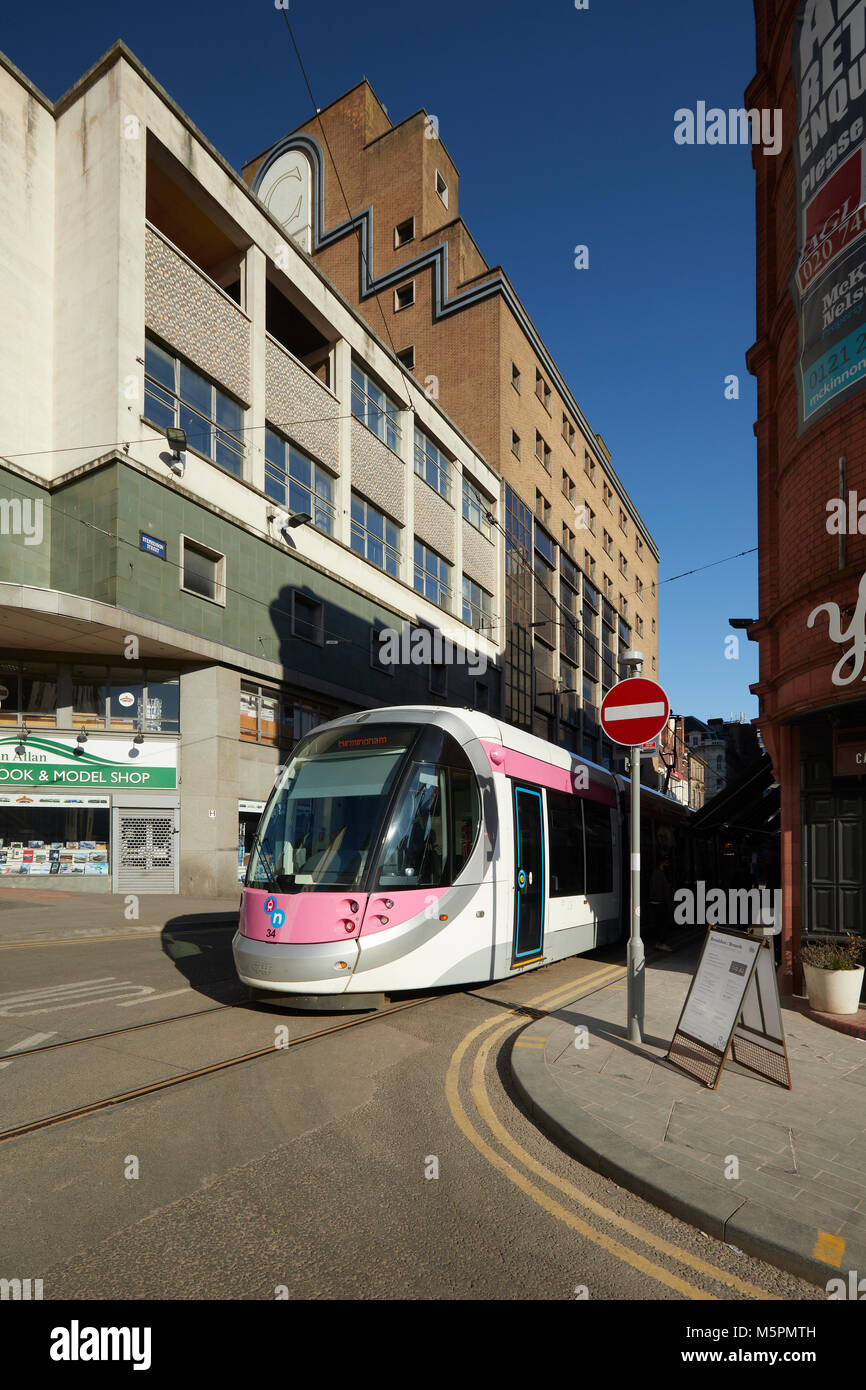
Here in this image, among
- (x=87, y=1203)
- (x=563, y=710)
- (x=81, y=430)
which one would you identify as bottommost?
(x=87, y=1203)

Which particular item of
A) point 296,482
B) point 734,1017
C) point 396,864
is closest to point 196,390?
point 296,482

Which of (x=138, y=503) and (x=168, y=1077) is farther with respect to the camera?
(x=138, y=503)

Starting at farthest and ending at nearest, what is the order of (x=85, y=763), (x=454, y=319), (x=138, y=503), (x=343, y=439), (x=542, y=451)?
(x=542, y=451) < (x=454, y=319) < (x=343, y=439) < (x=85, y=763) < (x=138, y=503)

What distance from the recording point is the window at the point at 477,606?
36031 mm

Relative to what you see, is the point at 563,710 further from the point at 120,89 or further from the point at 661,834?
the point at 120,89

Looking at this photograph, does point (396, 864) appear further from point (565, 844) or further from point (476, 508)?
point (476, 508)

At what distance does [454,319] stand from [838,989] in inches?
1466

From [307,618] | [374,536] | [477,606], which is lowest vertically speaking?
[307,618]

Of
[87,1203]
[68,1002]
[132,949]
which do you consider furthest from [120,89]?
[87,1203]

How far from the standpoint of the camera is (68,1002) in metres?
8.08

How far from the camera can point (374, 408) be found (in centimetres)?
2980

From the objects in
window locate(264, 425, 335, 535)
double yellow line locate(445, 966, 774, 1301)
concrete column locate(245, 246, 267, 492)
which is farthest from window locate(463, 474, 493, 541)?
double yellow line locate(445, 966, 774, 1301)

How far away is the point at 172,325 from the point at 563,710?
3109cm

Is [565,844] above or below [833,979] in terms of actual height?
above
